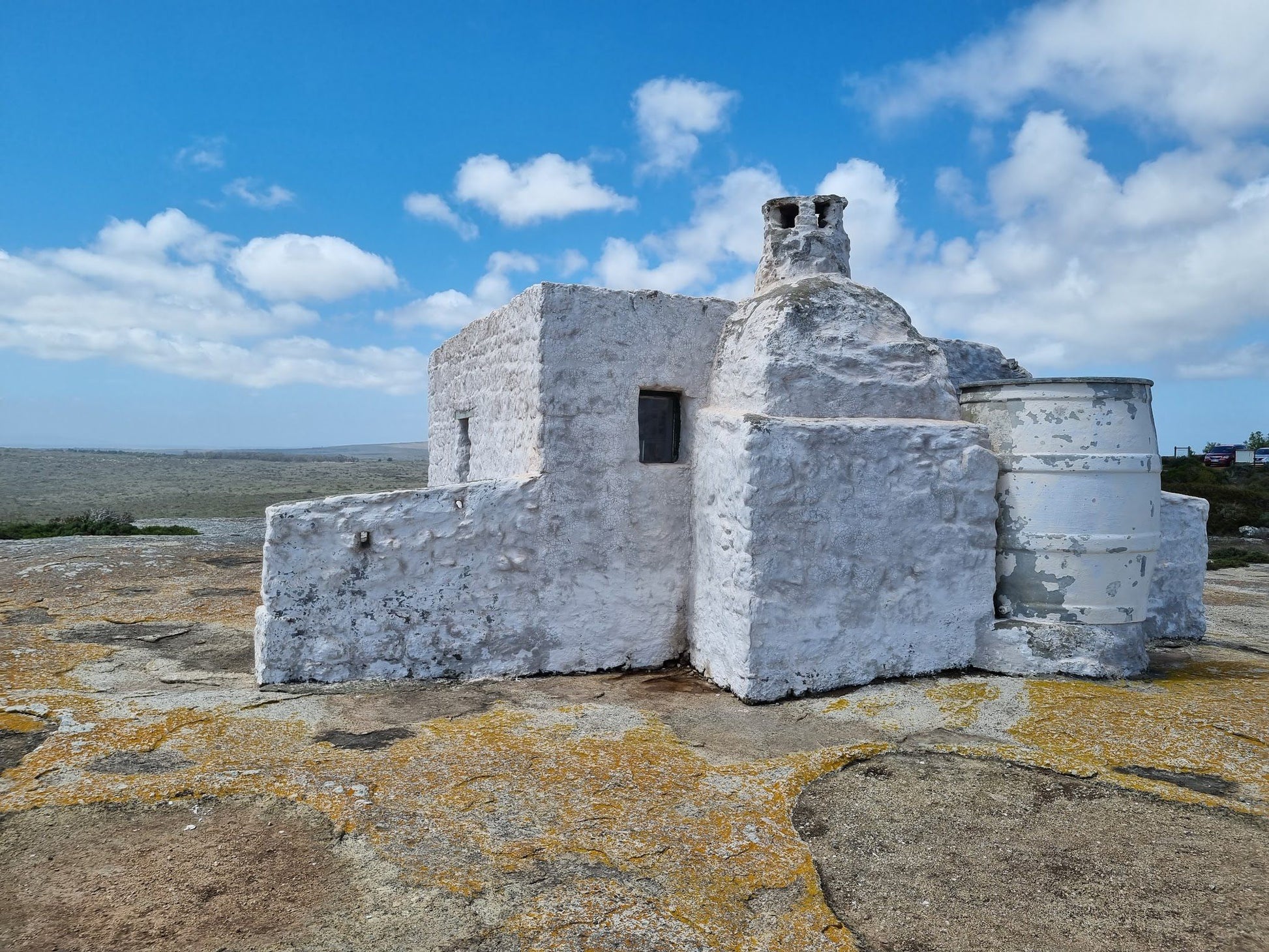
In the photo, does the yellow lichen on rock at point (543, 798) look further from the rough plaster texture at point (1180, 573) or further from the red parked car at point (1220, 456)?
the red parked car at point (1220, 456)

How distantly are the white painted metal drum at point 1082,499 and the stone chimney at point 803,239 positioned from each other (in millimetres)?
1807

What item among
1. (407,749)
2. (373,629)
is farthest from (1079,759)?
(373,629)

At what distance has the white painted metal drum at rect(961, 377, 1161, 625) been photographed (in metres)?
6.39

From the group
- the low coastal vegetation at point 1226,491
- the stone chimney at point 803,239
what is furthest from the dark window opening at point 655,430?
the low coastal vegetation at point 1226,491

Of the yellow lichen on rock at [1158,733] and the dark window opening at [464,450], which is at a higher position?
the dark window opening at [464,450]

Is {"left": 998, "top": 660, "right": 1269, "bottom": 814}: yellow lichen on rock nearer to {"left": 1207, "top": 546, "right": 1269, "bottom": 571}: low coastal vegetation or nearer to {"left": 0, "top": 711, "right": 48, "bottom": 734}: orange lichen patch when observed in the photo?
{"left": 0, "top": 711, "right": 48, "bottom": 734}: orange lichen patch

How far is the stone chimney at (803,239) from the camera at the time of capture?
698cm

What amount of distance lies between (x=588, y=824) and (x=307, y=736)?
2.08m

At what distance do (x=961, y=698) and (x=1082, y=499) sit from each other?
183 centimetres

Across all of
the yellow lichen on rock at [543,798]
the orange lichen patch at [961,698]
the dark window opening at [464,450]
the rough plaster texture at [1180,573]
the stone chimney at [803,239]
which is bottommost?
the yellow lichen on rock at [543,798]

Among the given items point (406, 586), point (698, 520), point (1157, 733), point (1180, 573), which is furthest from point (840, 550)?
point (1180, 573)

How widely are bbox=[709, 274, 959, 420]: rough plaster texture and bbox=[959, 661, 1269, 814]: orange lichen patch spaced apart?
2.38 meters

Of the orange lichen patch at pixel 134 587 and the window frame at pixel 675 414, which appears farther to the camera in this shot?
the orange lichen patch at pixel 134 587

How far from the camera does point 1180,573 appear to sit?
7.92m
